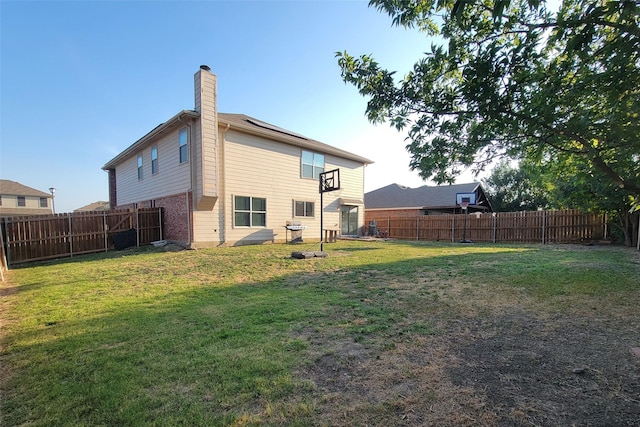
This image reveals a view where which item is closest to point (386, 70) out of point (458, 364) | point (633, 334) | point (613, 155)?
point (613, 155)

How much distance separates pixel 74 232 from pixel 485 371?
1378 cm

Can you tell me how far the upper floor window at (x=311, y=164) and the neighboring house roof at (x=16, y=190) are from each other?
40747 millimetres

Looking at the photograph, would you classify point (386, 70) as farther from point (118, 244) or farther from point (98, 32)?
point (118, 244)

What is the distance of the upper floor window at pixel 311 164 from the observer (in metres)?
16.1

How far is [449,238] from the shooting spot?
19.2 meters

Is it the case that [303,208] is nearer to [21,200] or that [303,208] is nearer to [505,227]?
[505,227]

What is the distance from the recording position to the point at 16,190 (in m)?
35.7

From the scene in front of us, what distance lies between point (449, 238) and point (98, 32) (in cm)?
2021

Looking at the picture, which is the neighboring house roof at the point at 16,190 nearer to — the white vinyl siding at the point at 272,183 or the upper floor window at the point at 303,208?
the white vinyl siding at the point at 272,183

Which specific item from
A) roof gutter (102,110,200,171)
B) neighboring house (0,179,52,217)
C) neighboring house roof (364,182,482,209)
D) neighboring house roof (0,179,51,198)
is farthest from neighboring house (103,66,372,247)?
neighboring house roof (0,179,51,198)

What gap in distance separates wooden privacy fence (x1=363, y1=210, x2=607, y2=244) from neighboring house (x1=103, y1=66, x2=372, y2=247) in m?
5.67

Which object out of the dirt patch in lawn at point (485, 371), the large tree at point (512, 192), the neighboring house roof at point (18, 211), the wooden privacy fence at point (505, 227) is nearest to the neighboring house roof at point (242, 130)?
the wooden privacy fence at point (505, 227)

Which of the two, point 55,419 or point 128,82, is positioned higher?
point 128,82

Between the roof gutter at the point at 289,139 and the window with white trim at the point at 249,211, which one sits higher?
the roof gutter at the point at 289,139
